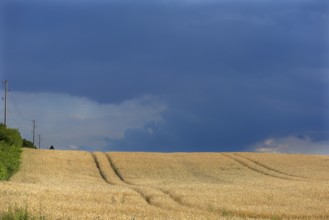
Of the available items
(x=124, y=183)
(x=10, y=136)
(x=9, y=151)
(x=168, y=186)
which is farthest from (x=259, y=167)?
(x=10, y=136)

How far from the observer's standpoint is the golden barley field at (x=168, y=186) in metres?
25.2

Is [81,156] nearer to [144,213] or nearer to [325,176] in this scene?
[325,176]

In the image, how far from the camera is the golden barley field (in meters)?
25.2

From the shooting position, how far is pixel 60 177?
5897 centimetres

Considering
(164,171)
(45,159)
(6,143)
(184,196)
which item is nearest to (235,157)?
(164,171)

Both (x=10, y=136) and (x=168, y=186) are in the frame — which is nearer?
(x=168, y=186)

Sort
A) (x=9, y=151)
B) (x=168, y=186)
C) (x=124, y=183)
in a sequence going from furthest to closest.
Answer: (x=9, y=151) < (x=124, y=183) < (x=168, y=186)

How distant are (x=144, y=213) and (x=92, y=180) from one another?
3509 centimetres

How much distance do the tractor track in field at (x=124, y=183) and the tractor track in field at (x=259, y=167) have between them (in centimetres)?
1593

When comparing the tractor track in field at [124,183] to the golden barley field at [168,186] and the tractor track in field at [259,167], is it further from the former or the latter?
the tractor track in field at [259,167]

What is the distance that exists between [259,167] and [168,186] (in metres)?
27.9

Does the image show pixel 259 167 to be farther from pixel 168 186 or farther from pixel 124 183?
pixel 168 186

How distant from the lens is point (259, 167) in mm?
70875

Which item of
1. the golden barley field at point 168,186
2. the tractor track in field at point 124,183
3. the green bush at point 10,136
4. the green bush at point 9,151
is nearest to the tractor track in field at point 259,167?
the golden barley field at point 168,186
